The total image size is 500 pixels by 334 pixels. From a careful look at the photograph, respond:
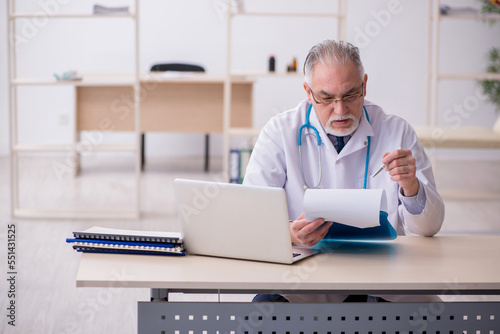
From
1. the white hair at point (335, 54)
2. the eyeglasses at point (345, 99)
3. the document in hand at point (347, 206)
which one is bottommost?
the document in hand at point (347, 206)

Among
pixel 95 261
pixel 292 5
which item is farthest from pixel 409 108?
pixel 95 261

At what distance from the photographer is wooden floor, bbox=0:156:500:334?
2.75 m

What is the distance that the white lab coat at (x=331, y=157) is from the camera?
1.92 metres

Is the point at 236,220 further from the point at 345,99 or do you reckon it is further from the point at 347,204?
the point at 345,99

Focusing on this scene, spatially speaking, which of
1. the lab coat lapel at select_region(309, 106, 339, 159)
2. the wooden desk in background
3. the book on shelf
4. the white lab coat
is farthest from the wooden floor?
the book on shelf

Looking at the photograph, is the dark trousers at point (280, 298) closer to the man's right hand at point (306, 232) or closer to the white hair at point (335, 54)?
the man's right hand at point (306, 232)

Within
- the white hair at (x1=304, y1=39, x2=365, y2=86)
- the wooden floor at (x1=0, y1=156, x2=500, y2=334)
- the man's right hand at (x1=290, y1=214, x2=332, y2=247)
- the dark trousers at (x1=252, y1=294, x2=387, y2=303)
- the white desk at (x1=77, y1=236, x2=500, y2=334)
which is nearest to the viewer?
the white desk at (x1=77, y1=236, x2=500, y2=334)

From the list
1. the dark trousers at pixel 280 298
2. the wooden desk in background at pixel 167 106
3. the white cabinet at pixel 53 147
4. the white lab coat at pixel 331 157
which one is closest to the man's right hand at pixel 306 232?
the dark trousers at pixel 280 298

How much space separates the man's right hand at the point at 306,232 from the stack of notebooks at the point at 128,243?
0.85 ft

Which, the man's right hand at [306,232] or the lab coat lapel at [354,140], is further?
the lab coat lapel at [354,140]

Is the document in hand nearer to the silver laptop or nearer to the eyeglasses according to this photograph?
the silver laptop

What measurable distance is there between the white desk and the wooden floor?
1221 mm

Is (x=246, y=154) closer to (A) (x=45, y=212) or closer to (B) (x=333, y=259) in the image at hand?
(A) (x=45, y=212)

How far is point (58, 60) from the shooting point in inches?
255
